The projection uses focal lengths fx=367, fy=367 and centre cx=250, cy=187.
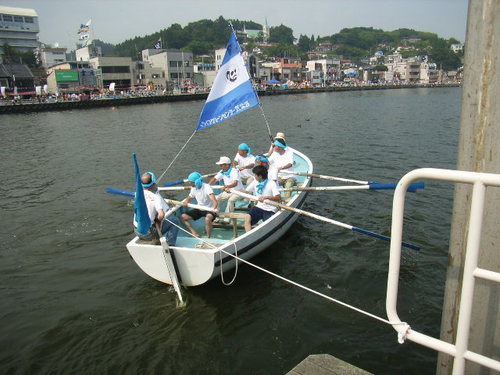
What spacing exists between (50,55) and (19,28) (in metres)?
12.8

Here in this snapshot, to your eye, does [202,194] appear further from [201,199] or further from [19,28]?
[19,28]

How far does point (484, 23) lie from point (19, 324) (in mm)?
8748

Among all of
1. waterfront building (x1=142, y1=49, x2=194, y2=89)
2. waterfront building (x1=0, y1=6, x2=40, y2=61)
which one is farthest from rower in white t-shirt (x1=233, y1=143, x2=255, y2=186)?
waterfront building (x1=0, y1=6, x2=40, y2=61)

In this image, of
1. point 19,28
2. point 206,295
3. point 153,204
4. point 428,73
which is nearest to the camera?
point 153,204

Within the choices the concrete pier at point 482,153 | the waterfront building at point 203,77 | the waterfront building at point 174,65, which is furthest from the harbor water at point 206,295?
the waterfront building at point 203,77

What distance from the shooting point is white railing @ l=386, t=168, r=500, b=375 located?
2262mm

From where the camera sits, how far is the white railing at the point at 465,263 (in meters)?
2.26

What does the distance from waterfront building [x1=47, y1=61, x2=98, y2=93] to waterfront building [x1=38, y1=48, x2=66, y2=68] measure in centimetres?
3119

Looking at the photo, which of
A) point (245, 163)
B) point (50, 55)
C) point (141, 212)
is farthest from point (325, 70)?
point (141, 212)

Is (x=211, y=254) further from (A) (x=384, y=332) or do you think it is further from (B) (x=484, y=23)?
(B) (x=484, y=23)

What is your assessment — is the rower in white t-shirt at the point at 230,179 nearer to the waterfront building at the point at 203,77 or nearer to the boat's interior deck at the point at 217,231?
the boat's interior deck at the point at 217,231

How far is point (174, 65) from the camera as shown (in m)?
95.1

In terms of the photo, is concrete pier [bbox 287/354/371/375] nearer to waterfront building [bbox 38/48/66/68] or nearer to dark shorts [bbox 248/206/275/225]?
dark shorts [bbox 248/206/275/225]

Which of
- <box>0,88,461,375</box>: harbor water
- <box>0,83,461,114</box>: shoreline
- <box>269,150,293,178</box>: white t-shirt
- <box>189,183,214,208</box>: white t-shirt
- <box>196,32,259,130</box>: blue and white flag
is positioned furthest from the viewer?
<box>0,83,461,114</box>: shoreline
